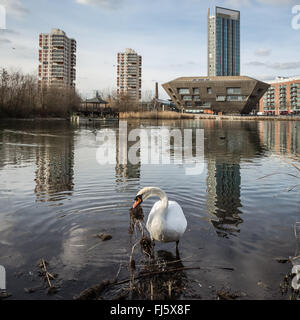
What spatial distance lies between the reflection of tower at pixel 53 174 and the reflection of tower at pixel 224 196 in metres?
3.72

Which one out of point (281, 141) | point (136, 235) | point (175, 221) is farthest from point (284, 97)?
point (175, 221)

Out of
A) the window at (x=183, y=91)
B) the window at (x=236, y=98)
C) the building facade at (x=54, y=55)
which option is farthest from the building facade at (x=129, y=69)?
the window at (x=236, y=98)

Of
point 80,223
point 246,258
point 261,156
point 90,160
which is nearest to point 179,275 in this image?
point 246,258

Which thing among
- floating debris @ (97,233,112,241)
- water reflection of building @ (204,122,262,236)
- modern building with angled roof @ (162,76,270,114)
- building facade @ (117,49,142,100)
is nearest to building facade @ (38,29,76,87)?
building facade @ (117,49,142,100)

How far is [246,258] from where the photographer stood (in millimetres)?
4477

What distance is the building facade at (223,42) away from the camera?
175m

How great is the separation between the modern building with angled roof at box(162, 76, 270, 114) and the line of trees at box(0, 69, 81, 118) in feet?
138

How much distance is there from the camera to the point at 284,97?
451 ft

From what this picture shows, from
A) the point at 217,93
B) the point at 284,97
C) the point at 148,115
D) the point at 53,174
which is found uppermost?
the point at 284,97

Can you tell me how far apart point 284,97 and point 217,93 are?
55.0 m

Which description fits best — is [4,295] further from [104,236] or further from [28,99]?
[28,99]

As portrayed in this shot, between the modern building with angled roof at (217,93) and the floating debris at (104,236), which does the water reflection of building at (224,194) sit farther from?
the modern building with angled roof at (217,93)
